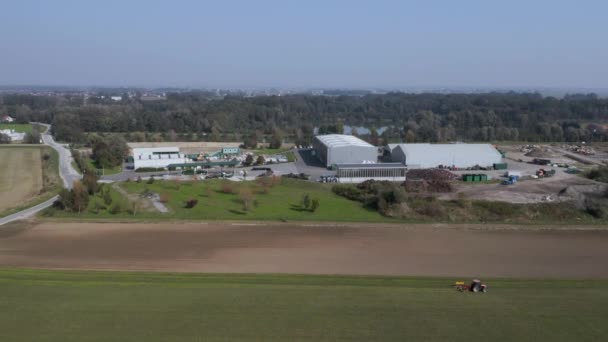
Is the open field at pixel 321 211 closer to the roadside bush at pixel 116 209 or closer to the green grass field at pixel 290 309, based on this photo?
the roadside bush at pixel 116 209

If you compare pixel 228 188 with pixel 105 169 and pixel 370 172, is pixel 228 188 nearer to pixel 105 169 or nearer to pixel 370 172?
pixel 370 172

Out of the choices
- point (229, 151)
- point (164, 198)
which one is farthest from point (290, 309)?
point (229, 151)

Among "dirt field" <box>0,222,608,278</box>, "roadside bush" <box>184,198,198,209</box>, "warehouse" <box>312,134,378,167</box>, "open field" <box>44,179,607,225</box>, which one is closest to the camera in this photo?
"dirt field" <box>0,222,608,278</box>

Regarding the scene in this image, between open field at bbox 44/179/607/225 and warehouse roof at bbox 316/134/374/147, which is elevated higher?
warehouse roof at bbox 316/134/374/147

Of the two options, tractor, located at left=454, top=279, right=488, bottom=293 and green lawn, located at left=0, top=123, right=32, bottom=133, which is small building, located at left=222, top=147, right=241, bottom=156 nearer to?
tractor, located at left=454, top=279, right=488, bottom=293

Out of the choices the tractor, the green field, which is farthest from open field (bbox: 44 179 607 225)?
the tractor

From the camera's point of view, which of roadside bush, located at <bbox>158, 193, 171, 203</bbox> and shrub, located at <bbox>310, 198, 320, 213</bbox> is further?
roadside bush, located at <bbox>158, 193, 171, 203</bbox>

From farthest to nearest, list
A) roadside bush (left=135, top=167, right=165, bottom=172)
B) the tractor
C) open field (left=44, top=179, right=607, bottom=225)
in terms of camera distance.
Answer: roadside bush (left=135, top=167, right=165, bottom=172) < open field (left=44, top=179, right=607, bottom=225) < the tractor
